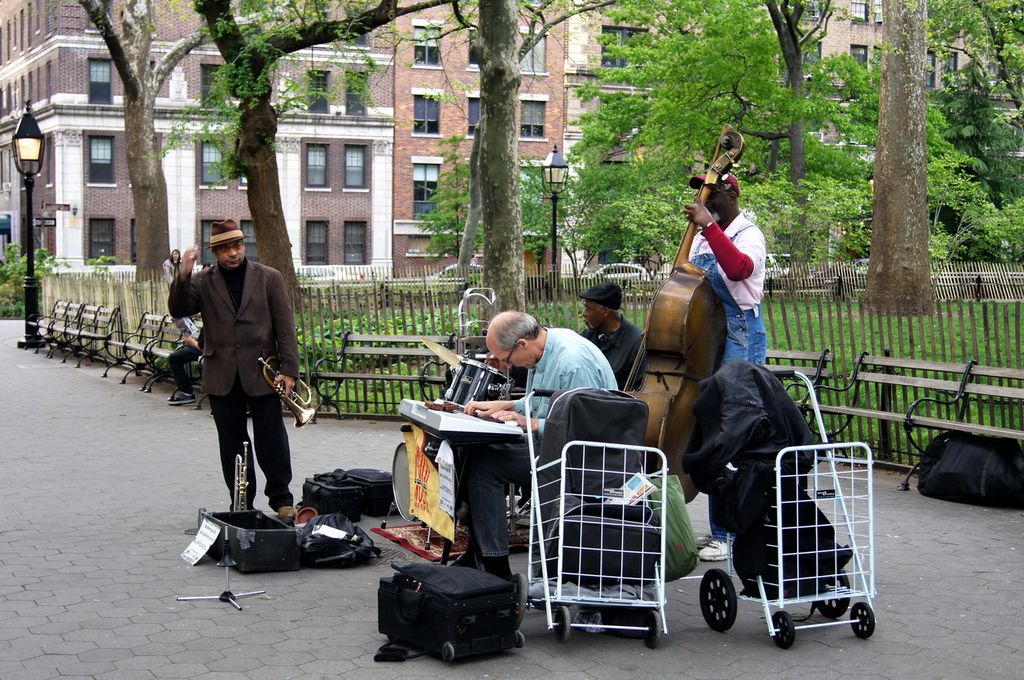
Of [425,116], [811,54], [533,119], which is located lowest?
[533,119]

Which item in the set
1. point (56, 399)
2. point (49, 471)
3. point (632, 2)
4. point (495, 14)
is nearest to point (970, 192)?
point (632, 2)

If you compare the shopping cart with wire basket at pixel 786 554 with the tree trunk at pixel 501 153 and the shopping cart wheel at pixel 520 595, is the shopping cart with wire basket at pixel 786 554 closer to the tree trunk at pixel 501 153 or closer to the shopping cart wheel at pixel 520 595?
the shopping cart wheel at pixel 520 595

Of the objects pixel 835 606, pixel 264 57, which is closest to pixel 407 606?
pixel 835 606

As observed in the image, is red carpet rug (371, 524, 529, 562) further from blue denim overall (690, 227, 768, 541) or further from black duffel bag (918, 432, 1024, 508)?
black duffel bag (918, 432, 1024, 508)

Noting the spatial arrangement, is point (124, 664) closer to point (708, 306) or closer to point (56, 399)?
point (708, 306)

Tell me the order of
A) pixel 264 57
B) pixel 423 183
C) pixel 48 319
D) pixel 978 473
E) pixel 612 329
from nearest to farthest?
pixel 612 329, pixel 978 473, pixel 264 57, pixel 48 319, pixel 423 183

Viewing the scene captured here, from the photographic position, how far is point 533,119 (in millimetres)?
56469

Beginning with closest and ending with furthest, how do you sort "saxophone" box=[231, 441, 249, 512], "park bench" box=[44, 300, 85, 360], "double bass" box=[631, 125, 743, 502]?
A: 1. "double bass" box=[631, 125, 743, 502]
2. "saxophone" box=[231, 441, 249, 512]
3. "park bench" box=[44, 300, 85, 360]

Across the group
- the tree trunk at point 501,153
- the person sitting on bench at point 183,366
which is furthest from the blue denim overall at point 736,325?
the person sitting on bench at point 183,366

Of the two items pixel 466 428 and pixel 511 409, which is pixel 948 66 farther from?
pixel 466 428

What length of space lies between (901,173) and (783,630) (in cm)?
1626

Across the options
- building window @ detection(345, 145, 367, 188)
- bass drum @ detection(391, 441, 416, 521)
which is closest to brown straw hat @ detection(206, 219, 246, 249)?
bass drum @ detection(391, 441, 416, 521)

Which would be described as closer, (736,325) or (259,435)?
(736,325)

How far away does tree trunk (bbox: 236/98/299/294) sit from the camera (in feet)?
55.7
